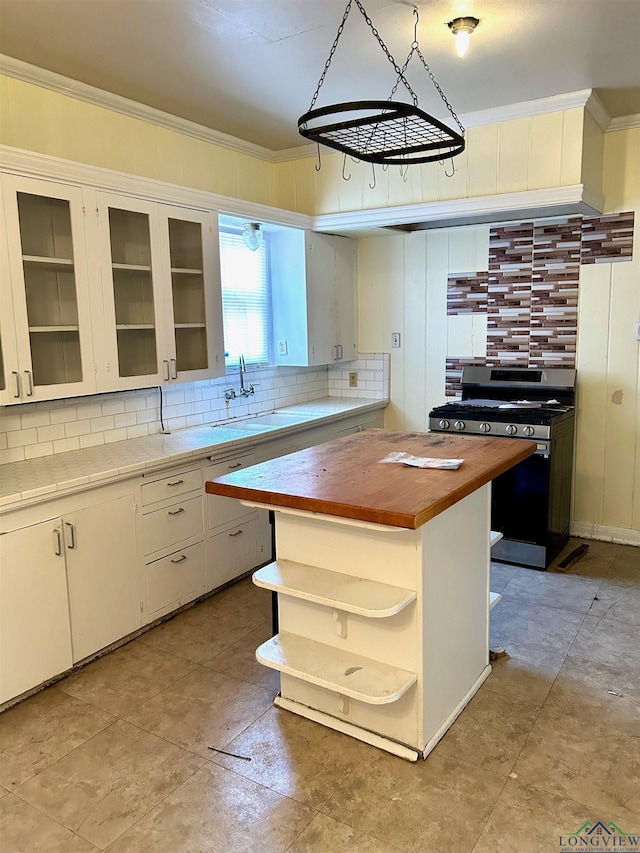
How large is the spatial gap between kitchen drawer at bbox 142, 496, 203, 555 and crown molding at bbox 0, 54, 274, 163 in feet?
6.82

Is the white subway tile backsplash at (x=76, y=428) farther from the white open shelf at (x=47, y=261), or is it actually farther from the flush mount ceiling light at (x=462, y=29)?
the flush mount ceiling light at (x=462, y=29)

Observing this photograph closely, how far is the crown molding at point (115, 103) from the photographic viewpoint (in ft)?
9.34

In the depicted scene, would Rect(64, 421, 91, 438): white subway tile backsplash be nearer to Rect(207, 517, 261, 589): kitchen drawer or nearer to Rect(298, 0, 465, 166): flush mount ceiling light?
Rect(207, 517, 261, 589): kitchen drawer

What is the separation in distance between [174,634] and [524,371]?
278 centimetres

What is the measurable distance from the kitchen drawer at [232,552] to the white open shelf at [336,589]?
113 cm

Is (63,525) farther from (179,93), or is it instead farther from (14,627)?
(179,93)

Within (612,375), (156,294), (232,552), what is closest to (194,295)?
(156,294)

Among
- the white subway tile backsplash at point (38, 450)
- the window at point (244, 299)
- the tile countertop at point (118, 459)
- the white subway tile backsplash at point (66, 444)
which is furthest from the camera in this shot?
the window at point (244, 299)

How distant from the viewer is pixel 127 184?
3020 millimetres

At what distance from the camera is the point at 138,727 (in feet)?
7.77

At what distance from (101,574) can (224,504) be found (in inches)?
33.0

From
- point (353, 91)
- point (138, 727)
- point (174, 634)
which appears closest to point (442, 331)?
point (353, 91)

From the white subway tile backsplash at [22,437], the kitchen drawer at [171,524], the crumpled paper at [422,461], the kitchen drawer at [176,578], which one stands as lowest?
the kitchen drawer at [176,578]

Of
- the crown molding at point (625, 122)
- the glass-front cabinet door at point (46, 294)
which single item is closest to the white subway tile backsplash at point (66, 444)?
the glass-front cabinet door at point (46, 294)
